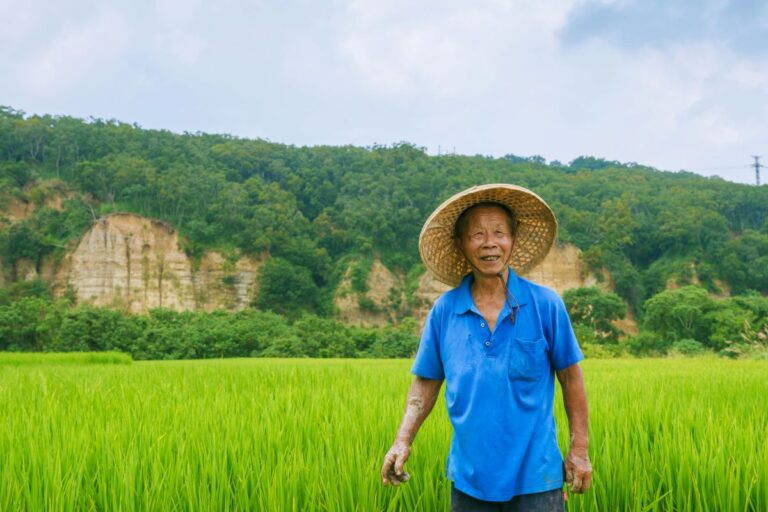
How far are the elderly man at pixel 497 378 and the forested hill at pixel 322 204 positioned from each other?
3850 centimetres

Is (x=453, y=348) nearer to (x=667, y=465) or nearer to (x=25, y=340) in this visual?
(x=667, y=465)

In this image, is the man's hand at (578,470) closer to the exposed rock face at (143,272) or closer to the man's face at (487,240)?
the man's face at (487,240)

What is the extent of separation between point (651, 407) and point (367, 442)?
1.84m

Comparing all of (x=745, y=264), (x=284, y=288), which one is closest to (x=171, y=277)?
(x=284, y=288)

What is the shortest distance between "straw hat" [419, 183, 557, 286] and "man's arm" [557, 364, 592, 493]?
19.0 inches

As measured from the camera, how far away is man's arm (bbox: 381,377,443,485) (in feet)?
5.12

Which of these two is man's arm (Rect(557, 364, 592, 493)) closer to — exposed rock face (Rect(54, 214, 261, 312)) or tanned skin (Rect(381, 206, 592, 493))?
tanned skin (Rect(381, 206, 592, 493))

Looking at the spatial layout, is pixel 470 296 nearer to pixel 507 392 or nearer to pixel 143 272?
pixel 507 392

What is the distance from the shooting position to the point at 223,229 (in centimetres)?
4091

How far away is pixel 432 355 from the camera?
5.62 ft

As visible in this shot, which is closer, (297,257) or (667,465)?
(667,465)

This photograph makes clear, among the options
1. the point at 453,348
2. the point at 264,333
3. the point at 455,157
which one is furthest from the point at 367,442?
the point at 455,157

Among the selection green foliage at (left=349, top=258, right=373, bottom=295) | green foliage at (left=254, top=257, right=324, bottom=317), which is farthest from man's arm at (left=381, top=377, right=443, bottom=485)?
green foliage at (left=349, top=258, right=373, bottom=295)

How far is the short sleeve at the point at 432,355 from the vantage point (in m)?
1.71
